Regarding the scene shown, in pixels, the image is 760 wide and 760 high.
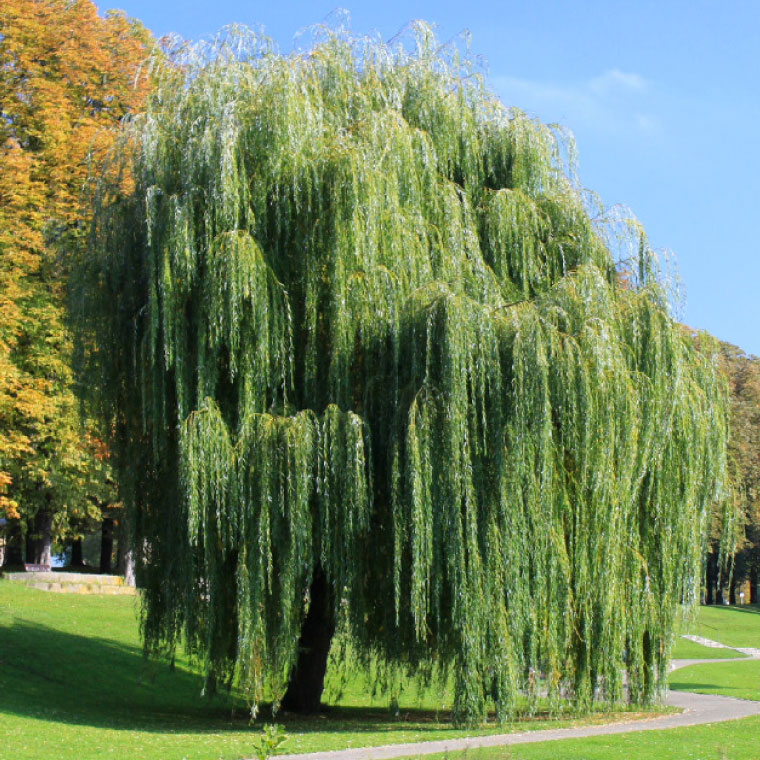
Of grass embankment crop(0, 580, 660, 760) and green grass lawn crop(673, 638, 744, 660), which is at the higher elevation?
grass embankment crop(0, 580, 660, 760)

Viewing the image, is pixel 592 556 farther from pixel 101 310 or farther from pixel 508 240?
pixel 101 310

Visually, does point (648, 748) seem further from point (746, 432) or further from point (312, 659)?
point (746, 432)

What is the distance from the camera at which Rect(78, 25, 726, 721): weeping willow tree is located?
44.5 ft

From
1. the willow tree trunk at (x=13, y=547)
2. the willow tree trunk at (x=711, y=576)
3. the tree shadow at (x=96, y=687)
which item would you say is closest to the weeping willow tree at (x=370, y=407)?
the tree shadow at (x=96, y=687)

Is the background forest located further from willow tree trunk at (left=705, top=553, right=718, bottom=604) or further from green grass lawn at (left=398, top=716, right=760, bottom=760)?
willow tree trunk at (left=705, top=553, right=718, bottom=604)

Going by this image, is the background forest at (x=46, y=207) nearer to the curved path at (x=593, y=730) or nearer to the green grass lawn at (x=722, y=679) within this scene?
the green grass lawn at (x=722, y=679)

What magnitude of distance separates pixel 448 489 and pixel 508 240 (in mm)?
4949

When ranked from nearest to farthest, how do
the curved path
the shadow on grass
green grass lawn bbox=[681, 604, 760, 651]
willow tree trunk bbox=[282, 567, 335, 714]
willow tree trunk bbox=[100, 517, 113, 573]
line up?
the curved path → the shadow on grass → willow tree trunk bbox=[282, 567, 335, 714] → willow tree trunk bbox=[100, 517, 113, 573] → green grass lawn bbox=[681, 604, 760, 651]

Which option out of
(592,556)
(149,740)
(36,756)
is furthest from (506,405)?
(36,756)

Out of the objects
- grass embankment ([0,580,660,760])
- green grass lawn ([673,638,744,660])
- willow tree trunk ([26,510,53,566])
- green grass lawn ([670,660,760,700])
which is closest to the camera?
grass embankment ([0,580,660,760])

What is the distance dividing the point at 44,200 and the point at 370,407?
563 inches

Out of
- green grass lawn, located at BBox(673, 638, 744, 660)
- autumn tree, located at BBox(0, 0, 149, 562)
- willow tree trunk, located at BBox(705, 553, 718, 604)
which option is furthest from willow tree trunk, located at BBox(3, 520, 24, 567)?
willow tree trunk, located at BBox(705, 553, 718, 604)

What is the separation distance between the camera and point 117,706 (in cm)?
1769

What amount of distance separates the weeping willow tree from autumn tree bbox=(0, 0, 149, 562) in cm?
873
